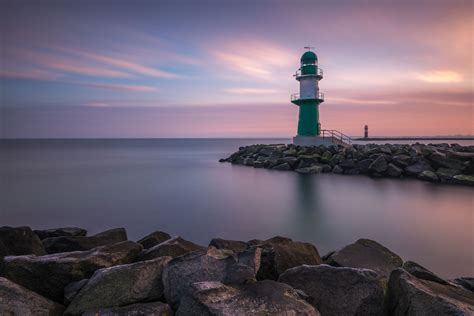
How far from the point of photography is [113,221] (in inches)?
331

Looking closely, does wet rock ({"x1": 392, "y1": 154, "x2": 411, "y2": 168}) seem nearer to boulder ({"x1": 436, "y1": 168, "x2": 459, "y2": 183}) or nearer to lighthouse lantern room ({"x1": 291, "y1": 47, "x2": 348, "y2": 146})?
boulder ({"x1": 436, "y1": 168, "x2": 459, "y2": 183})

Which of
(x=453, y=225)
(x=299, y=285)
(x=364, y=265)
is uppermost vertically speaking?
(x=299, y=285)

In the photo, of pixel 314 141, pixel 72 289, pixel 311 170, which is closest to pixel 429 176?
pixel 311 170

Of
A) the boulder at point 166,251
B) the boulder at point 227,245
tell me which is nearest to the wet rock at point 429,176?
the boulder at point 227,245

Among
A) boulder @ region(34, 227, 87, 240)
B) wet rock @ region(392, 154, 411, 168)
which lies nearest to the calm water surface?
boulder @ region(34, 227, 87, 240)

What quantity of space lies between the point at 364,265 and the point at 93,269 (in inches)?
119

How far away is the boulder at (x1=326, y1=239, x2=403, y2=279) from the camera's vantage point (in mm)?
3684

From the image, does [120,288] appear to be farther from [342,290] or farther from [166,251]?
[342,290]

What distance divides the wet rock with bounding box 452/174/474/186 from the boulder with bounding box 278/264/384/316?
1287 centimetres

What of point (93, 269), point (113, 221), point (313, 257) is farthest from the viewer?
point (113, 221)

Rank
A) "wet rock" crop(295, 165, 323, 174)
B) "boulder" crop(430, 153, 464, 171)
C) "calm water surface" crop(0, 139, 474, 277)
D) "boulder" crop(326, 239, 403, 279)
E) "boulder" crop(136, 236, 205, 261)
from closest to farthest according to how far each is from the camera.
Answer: "boulder" crop(136, 236, 205, 261)
"boulder" crop(326, 239, 403, 279)
"calm water surface" crop(0, 139, 474, 277)
"boulder" crop(430, 153, 464, 171)
"wet rock" crop(295, 165, 323, 174)

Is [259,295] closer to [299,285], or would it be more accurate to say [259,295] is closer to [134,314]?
[299,285]

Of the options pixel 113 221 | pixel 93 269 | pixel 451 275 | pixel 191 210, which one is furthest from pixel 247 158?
pixel 93 269

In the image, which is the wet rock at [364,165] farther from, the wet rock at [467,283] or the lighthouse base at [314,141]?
the wet rock at [467,283]
